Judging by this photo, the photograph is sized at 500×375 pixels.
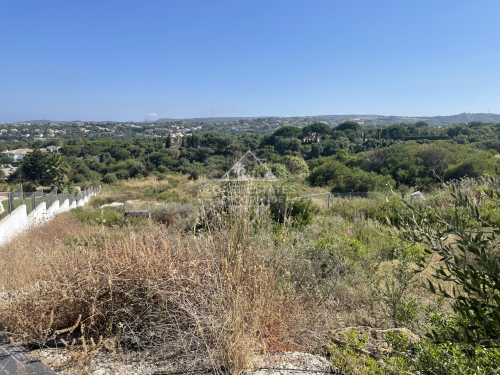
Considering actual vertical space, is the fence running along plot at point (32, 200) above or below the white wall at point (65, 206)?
above

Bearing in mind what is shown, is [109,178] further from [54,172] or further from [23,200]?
[23,200]

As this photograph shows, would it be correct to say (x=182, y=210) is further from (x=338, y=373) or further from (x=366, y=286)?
(x=338, y=373)

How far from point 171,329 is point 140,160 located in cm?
3721

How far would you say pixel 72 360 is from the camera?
1.71m

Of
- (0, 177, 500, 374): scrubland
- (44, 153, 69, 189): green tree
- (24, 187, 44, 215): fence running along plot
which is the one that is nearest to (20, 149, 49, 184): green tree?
(44, 153, 69, 189): green tree

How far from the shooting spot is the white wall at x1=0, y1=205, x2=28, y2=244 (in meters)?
7.11

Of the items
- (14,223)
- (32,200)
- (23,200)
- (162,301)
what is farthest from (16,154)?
(162,301)

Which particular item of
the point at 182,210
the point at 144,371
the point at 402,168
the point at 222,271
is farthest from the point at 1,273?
the point at 402,168

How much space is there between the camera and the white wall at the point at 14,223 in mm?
7109

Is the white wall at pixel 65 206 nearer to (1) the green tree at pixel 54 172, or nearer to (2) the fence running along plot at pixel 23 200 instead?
(2) the fence running along plot at pixel 23 200

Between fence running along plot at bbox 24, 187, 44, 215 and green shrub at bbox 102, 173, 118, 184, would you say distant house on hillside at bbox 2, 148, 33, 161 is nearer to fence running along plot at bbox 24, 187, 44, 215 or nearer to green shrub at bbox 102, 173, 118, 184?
green shrub at bbox 102, 173, 118, 184

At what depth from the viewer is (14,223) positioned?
789 centimetres

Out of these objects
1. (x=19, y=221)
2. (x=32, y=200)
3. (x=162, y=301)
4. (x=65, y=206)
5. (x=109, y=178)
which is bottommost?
(x=109, y=178)

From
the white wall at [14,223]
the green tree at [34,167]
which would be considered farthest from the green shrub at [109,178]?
the white wall at [14,223]
